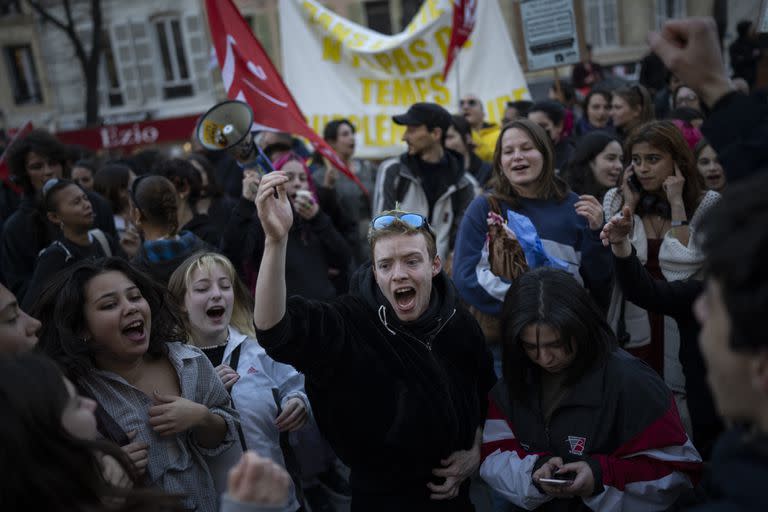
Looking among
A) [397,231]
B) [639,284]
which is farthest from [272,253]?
[639,284]

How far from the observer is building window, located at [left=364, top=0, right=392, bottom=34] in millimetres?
21781

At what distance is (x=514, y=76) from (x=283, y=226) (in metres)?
5.32

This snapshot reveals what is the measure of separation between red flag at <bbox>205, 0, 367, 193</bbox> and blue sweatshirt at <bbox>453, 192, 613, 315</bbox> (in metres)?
1.41

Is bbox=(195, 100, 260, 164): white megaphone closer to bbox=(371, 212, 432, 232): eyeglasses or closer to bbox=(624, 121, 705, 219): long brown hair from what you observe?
bbox=(371, 212, 432, 232): eyeglasses

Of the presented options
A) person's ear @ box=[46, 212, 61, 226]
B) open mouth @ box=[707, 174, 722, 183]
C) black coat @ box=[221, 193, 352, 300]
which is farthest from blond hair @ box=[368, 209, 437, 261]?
person's ear @ box=[46, 212, 61, 226]

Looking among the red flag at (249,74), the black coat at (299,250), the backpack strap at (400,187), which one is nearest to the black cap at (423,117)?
the backpack strap at (400,187)

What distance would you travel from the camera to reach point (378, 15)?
22.0 metres

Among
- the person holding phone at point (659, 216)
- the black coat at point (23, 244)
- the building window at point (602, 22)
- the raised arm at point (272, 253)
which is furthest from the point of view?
the building window at point (602, 22)

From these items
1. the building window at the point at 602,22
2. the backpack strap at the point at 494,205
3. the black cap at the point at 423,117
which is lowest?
the backpack strap at the point at 494,205

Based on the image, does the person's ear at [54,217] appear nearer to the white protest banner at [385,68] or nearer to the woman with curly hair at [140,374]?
the woman with curly hair at [140,374]

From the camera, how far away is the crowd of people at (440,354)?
148 centimetres

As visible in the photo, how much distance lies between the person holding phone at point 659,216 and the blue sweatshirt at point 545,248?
0.17 metres

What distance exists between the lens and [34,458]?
147 cm

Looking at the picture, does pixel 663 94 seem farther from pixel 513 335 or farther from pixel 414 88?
pixel 513 335
